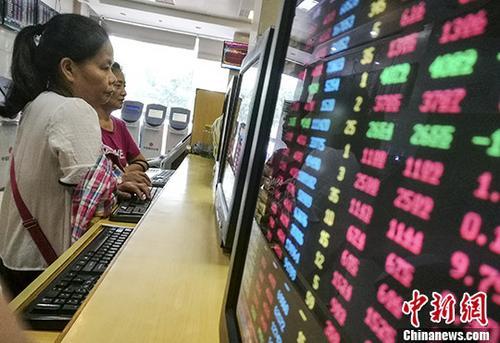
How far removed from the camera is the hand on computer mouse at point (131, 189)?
1.43 metres

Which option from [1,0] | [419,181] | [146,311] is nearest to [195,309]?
[146,311]

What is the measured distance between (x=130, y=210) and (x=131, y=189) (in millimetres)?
136

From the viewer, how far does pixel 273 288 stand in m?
0.35

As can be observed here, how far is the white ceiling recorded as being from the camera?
19.8 feet

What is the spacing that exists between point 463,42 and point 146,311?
62cm

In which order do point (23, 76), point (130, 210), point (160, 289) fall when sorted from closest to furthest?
point (160, 289)
point (23, 76)
point (130, 210)

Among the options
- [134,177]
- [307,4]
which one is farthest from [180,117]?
[307,4]

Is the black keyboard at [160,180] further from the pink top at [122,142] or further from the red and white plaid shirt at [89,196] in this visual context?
the red and white plaid shirt at [89,196]

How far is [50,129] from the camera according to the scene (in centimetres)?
110

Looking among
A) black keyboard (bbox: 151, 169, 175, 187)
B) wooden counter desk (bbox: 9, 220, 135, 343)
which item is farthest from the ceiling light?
black keyboard (bbox: 151, 169, 175, 187)

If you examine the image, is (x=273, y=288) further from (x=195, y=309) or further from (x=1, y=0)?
(x=1, y=0)

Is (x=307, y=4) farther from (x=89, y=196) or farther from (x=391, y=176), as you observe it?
(x=89, y=196)

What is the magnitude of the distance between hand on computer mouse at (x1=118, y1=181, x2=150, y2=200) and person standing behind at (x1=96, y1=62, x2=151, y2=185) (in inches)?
6.0

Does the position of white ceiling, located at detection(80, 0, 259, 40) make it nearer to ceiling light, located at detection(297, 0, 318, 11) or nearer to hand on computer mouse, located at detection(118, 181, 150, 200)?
Result: hand on computer mouse, located at detection(118, 181, 150, 200)
